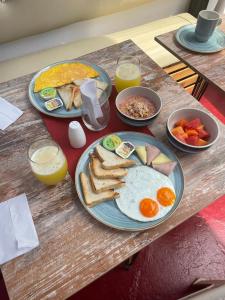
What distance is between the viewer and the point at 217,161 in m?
1.00

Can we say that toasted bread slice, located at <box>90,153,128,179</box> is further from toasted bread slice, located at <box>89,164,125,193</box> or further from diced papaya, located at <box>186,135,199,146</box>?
diced papaya, located at <box>186,135,199,146</box>

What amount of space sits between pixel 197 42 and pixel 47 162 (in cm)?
112

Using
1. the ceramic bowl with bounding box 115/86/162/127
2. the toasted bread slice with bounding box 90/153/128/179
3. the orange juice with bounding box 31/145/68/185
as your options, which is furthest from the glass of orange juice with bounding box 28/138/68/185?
the ceramic bowl with bounding box 115/86/162/127

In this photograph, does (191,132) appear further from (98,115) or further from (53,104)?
(53,104)

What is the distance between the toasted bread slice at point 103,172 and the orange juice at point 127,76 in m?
0.41

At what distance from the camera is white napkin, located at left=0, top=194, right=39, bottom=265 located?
2.61 ft

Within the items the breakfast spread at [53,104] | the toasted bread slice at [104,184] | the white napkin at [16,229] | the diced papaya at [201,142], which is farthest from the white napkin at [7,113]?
the diced papaya at [201,142]

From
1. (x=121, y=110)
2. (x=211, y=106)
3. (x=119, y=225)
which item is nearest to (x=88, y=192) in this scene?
(x=119, y=225)

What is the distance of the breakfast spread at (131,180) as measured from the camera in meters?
0.87

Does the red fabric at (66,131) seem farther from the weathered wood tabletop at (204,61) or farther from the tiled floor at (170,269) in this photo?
the tiled floor at (170,269)

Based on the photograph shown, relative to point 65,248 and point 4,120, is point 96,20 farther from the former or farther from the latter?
point 65,248

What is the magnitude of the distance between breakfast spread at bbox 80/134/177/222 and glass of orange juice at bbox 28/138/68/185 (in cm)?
9

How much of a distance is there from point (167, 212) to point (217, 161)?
311 mm

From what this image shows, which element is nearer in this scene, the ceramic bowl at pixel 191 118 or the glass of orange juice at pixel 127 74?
the ceramic bowl at pixel 191 118
